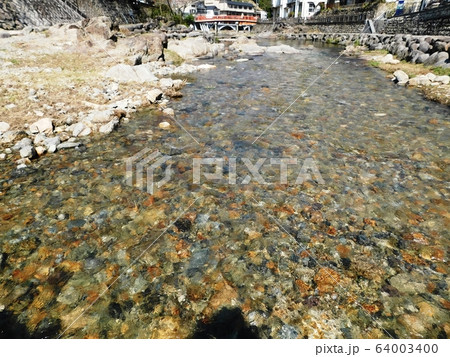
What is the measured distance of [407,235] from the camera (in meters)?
5.53

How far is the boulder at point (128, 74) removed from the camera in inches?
654

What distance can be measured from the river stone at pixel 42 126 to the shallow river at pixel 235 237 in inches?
71.1

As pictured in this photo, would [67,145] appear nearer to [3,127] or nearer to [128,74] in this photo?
[3,127]

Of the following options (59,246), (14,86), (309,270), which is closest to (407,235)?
(309,270)

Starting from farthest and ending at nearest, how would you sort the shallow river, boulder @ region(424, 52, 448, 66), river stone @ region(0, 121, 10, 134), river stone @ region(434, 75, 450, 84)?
1. boulder @ region(424, 52, 448, 66)
2. river stone @ region(434, 75, 450, 84)
3. river stone @ region(0, 121, 10, 134)
4. the shallow river

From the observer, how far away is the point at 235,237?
5602 millimetres

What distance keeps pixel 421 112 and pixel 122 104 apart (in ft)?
46.2

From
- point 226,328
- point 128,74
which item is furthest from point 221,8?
point 226,328

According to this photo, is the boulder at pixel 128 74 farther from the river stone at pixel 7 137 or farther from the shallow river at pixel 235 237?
the river stone at pixel 7 137

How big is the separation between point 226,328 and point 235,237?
1969 millimetres

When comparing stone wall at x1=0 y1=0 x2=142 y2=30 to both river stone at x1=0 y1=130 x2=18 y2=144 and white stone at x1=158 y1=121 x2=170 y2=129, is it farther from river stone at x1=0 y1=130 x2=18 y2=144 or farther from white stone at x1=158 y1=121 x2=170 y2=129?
white stone at x1=158 y1=121 x2=170 y2=129

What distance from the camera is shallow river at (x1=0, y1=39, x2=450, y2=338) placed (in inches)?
159

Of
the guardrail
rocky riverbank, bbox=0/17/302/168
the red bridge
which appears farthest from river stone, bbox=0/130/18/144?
the guardrail

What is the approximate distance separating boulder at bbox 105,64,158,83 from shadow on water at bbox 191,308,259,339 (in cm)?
1614
